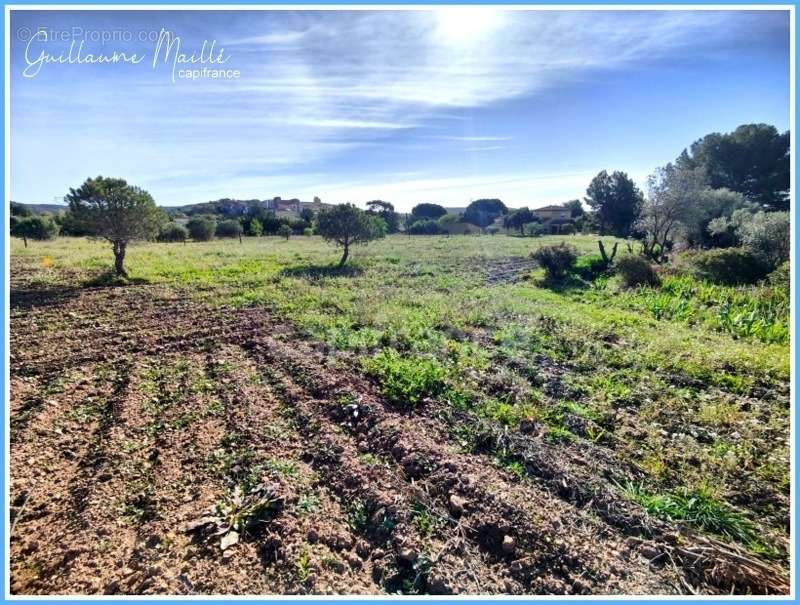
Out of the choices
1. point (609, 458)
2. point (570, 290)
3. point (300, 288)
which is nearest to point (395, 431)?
point (609, 458)

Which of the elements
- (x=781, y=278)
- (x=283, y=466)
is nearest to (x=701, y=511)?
(x=283, y=466)

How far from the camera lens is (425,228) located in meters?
44.4

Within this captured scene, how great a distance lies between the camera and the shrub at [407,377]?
5.07 meters

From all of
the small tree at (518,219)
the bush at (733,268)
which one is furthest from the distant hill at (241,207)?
the bush at (733,268)

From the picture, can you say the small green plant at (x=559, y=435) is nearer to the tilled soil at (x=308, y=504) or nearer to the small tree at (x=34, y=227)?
the tilled soil at (x=308, y=504)

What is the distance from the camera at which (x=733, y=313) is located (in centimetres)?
856

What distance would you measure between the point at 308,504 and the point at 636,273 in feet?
42.8

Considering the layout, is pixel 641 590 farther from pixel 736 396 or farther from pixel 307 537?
pixel 736 396

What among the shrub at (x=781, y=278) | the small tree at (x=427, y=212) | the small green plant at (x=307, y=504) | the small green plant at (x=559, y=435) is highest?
the small tree at (x=427, y=212)

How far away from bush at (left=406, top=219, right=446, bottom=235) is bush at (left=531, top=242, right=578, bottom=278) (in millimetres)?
28736

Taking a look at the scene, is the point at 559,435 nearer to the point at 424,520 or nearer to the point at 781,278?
the point at 424,520

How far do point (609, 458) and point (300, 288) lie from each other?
10332 millimetres

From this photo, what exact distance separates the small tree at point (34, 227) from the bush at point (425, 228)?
97.4 ft

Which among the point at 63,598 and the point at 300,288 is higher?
the point at 300,288
